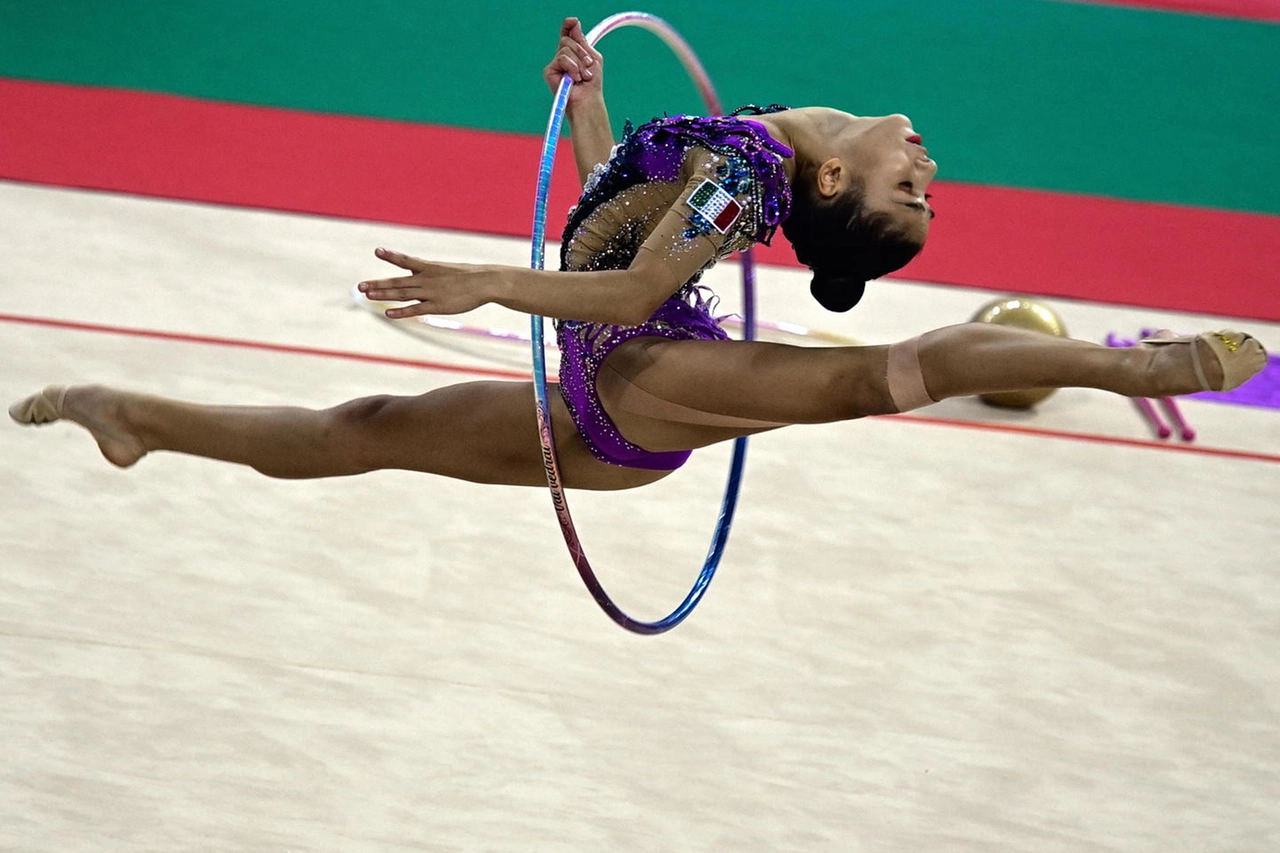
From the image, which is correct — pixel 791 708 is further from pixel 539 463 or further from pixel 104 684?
pixel 104 684

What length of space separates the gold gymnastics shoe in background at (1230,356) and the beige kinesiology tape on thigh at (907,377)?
14.3 inches

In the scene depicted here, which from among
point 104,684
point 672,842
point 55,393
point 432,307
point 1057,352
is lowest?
point 104,684

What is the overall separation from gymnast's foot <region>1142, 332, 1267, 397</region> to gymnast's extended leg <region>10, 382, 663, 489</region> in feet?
3.17

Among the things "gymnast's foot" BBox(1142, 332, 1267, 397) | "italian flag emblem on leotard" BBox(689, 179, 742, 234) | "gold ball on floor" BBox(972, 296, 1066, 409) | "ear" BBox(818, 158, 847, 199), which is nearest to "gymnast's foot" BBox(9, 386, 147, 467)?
"italian flag emblem on leotard" BBox(689, 179, 742, 234)

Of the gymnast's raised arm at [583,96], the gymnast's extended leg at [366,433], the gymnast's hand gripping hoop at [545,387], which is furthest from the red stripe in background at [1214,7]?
the gymnast's extended leg at [366,433]

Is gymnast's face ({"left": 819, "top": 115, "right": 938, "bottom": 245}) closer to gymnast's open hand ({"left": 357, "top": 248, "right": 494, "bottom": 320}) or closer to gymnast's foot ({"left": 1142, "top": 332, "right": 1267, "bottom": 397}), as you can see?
gymnast's foot ({"left": 1142, "top": 332, "right": 1267, "bottom": 397})

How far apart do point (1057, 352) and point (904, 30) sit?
551cm

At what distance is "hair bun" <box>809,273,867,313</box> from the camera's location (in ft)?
7.79

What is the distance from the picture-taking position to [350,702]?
3047mm

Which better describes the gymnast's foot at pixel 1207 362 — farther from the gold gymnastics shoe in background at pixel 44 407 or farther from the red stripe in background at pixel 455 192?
the red stripe in background at pixel 455 192

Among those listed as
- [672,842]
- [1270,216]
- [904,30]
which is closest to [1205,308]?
[1270,216]

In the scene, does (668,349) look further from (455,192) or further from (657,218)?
(455,192)

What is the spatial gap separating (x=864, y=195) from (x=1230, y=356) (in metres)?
0.64

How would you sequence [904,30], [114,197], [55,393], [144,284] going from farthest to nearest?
[904,30]
[114,197]
[144,284]
[55,393]
